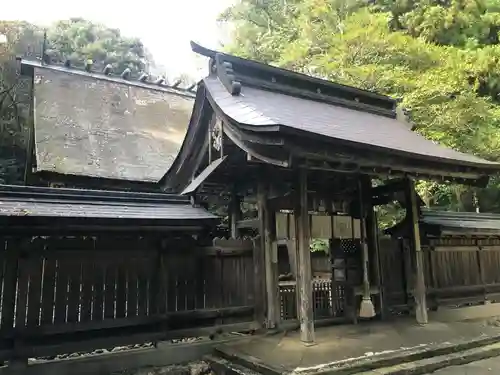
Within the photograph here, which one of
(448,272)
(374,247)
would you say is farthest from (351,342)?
(448,272)

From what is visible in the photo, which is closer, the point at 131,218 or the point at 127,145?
the point at 131,218

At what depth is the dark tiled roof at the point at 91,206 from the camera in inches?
198

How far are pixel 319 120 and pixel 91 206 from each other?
3.87 meters

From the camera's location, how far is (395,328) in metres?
6.79

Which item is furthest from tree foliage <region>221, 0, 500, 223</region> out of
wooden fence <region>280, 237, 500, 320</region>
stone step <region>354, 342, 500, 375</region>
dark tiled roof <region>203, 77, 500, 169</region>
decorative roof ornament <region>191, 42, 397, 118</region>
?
stone step <region>354, 342, 500, 375</region>

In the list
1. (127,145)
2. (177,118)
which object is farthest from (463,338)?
(177,118)

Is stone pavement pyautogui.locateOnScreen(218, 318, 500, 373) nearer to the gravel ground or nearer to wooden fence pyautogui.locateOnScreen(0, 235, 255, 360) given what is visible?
the gravel ground

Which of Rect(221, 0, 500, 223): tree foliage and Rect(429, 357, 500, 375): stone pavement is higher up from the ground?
Rect(221, 0, 500, 223): tree foliage

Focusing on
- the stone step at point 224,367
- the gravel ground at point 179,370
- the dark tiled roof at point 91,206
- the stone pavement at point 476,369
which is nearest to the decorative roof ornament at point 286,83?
the dark tiled roof at point 91,206

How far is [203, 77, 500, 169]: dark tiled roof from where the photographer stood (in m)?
5.51

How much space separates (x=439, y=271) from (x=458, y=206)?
8853mm

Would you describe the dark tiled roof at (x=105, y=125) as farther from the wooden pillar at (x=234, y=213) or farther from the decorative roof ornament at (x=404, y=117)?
the decorative roof ornament at (x=404, y=117)

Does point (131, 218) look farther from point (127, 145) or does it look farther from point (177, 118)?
point (177, 118)

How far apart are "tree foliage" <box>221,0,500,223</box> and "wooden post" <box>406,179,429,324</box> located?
4.96 m
